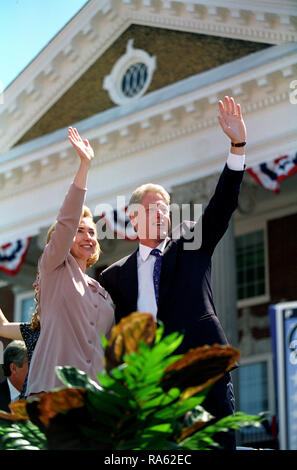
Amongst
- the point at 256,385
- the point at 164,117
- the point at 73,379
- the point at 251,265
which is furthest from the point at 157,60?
the point at 73,379

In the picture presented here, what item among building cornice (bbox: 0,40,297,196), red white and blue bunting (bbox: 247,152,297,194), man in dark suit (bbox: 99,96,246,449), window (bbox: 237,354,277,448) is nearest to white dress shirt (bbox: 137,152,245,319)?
man in dark suit (bbox: 99,96,246,449)

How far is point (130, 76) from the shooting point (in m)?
21.2

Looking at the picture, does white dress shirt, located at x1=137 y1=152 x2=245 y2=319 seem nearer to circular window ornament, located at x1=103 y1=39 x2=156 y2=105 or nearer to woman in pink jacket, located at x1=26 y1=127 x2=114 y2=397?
woman in pink jacket, located at x1=26 y1=127 x2=114 y2=397

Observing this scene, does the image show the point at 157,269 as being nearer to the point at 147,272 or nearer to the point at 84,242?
the point at 147,272

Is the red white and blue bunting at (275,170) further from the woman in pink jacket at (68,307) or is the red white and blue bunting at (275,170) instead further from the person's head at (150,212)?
the woman in pink jacket at (68,307)

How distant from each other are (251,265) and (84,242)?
18.8 m

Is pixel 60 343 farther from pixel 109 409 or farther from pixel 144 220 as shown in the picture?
pixel 109 409

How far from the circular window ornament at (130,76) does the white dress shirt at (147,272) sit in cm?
1699

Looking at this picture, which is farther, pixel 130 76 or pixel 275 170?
pixel 130 76

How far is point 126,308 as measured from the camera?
3.84 m

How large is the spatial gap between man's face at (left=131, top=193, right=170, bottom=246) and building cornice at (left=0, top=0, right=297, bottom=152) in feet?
48.3

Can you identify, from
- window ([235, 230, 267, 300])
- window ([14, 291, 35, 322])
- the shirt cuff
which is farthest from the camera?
window ([14, 291, 35, 322])

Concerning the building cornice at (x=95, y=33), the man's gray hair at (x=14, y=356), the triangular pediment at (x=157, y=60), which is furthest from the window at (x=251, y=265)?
the man's gray hair at (x=14, y=356)

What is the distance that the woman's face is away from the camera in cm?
381
